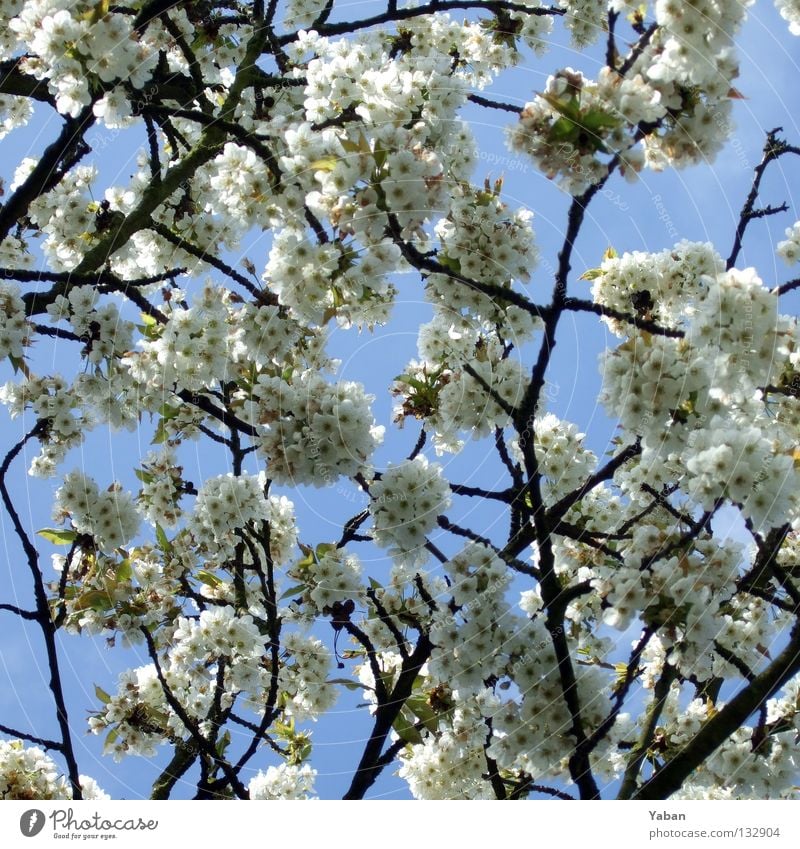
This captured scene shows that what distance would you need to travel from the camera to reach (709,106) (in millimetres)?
3693

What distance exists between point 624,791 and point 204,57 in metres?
5.45

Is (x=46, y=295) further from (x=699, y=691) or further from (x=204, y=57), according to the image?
(x=699, y=691)

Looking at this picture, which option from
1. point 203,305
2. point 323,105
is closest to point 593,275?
point 323,105

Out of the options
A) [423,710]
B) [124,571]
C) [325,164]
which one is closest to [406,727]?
[423,710]

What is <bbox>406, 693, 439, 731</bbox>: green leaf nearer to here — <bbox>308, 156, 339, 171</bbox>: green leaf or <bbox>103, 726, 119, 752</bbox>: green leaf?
<bbox>103, 726, 119, 752</bbox>: green leaf

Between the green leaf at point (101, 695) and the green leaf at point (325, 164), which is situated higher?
the green leaf at point (325, 164)

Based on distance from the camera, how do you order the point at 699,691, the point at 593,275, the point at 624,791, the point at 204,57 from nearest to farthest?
the point at 624,791, the point at 699,691, the point at 593,275, the point at 204,57

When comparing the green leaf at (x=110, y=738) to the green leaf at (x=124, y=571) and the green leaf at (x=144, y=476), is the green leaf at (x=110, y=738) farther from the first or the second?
the green leaf at (x=144, y=476)

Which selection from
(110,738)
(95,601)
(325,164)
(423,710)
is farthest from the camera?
(110,738)

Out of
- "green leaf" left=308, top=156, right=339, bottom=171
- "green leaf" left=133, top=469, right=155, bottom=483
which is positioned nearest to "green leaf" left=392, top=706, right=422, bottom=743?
"green leaf" left=133, top=469, right=155, bottom=483

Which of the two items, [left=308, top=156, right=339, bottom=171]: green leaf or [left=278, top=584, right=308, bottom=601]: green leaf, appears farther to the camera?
[left=278, top=584, right=308, bottom=601]: green leaf

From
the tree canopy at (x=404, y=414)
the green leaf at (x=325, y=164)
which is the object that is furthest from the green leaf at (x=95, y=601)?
the green leaf at (x=325, y=164)

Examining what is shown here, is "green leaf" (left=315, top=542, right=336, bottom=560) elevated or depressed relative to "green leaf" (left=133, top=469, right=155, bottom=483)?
depressed

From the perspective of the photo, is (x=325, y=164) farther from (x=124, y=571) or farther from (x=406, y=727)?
(x=406, y=727)
